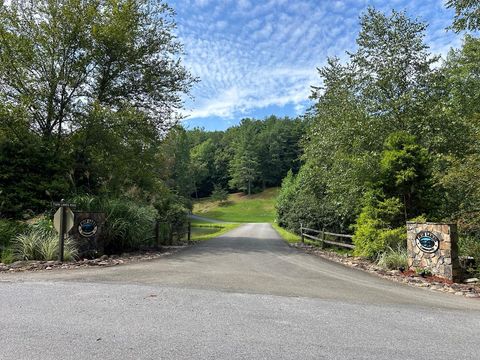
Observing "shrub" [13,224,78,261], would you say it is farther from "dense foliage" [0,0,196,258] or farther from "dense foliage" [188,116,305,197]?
"dense foliage" [188,116,305,197]

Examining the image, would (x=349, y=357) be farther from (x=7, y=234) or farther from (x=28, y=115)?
(x=28, y=115)

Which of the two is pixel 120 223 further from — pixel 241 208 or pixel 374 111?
pixel 241 208

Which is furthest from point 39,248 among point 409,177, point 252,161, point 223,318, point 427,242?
point 252,161

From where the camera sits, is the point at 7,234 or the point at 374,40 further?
the point at 374,40

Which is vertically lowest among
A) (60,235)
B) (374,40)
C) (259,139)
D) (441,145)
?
(60,235)

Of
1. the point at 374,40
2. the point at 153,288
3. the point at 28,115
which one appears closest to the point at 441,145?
the point at 374,40

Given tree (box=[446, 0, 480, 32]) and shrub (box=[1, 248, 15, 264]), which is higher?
tree (box=[446, 0, 480, 32])

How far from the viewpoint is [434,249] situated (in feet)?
29.1

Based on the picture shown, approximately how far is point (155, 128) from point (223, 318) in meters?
14.6

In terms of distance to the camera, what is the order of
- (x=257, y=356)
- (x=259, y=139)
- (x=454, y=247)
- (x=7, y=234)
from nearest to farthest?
(x=257, y=356)
(x=454, y=247)
(x=7, y=234)
(x=259, y=139)

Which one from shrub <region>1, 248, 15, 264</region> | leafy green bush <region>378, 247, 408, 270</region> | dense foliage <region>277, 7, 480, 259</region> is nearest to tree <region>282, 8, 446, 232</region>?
dense foliage <region>277, 7, 480, 259</region>

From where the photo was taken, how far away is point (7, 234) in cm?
1022

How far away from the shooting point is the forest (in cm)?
1162

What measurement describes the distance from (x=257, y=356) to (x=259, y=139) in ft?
324
